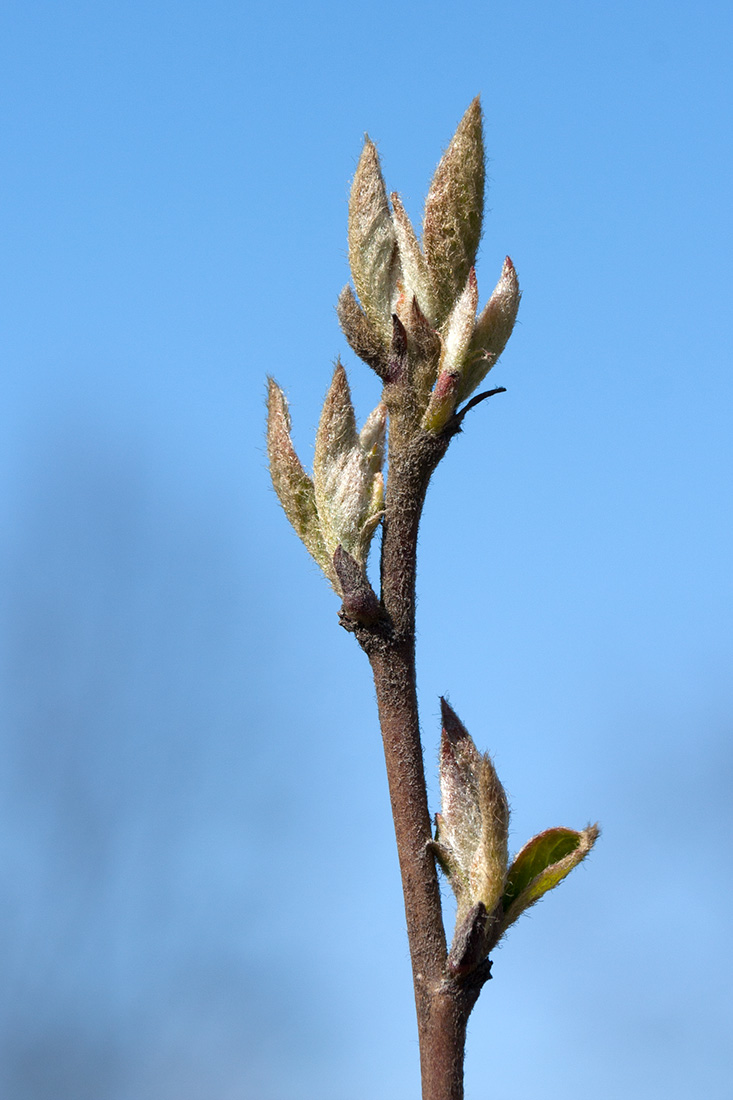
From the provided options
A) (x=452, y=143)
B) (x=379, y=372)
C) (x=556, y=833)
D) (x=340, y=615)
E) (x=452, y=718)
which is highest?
(x=452, y=143)

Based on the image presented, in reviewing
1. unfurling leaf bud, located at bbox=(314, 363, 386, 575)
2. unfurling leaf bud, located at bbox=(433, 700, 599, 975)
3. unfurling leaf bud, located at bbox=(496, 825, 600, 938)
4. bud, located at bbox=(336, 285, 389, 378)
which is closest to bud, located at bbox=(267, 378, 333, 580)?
unfurling leaf bud, located at bbox=(314, 363, 386, 575)

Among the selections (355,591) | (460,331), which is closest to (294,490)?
(355,591)

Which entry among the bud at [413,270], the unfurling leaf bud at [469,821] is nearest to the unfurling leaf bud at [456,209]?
the bud at [413,270]

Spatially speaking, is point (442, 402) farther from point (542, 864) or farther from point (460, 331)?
point (542, 864)

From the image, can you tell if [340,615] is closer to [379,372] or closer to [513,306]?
[379,372]

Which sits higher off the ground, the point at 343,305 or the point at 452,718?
the point at 343,305

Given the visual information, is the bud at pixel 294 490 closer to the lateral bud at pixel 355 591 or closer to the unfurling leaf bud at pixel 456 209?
the lateral bud at pixel 355 591

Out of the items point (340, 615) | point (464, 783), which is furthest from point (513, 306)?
point (464, 783)
